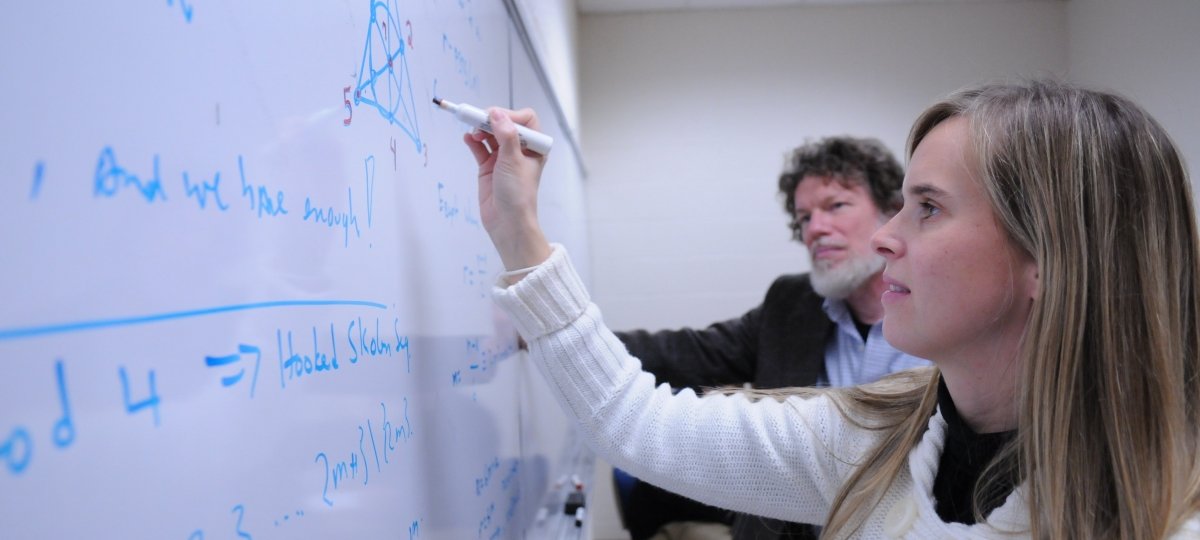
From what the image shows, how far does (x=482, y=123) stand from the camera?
0.83m

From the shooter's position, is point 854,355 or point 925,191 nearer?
point 925,191

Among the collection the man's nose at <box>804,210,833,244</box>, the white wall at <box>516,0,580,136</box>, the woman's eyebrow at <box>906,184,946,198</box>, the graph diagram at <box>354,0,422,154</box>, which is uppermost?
the white wall at <box>516,0,580,136</box>

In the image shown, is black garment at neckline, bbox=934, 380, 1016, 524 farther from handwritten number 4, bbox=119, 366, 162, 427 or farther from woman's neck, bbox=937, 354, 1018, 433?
handwritten number 4, bbox=119, 366, 162, 427

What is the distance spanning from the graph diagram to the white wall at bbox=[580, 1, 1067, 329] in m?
2.88

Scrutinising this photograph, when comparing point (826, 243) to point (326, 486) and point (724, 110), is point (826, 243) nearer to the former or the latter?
→ point (326, 486)

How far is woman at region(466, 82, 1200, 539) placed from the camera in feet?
2.29

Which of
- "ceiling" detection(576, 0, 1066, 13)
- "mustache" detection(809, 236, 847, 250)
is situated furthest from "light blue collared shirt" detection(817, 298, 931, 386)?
"ceiling" detection(576, 0, 1066, 13)

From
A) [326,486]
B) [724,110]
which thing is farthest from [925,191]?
[724,110]

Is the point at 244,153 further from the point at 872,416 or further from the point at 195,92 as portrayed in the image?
the point at 872,416

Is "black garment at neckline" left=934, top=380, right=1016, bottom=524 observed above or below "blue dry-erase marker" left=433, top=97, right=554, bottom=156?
below

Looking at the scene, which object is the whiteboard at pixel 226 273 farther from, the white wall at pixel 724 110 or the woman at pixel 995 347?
the white wall at pixel 724 110

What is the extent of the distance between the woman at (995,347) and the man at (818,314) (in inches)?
20.4

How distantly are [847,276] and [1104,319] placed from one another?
933mm

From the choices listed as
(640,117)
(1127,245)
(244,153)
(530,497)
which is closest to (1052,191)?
(1127,245)
